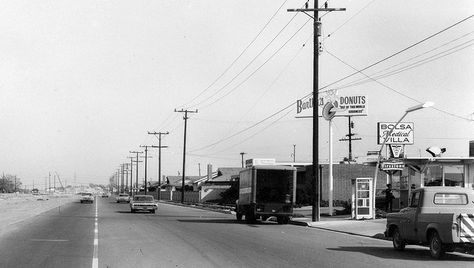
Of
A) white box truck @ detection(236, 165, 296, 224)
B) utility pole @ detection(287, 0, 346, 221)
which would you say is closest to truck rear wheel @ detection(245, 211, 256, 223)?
white box truck @ detection(236, 165, 296, 224)

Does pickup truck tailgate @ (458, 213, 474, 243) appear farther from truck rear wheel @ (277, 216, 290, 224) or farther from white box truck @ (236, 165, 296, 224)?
truck rear wheel @ (277, 216, 290, 224)

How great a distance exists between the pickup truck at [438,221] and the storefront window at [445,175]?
75.6ft

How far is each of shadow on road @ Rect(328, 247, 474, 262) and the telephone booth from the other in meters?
12.3

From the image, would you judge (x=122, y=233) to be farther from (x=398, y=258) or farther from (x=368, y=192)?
(x=368, y=192)

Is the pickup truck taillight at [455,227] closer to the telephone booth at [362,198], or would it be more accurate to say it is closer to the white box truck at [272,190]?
the telephone booth at [362,198]

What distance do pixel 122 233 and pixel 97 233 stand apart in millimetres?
963


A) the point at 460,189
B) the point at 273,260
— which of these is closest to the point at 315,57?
the point at 460,189

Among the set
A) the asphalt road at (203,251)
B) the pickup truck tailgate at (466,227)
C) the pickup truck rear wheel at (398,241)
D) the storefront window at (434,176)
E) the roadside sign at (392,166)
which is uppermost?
the roadside sign at (392,166)

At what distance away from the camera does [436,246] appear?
14.4 m

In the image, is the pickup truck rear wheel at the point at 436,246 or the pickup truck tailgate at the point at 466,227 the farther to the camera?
the pickup truck rear wheel at the point at 436,246

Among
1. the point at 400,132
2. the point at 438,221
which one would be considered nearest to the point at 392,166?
the point at 400,132

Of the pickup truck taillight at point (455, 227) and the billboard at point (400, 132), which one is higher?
the billboard at point (400, 132)

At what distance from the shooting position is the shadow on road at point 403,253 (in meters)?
14.6

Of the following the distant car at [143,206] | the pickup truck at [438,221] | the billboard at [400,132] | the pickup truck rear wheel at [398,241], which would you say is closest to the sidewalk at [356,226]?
the pickup truck rear wheel at [398,241]
